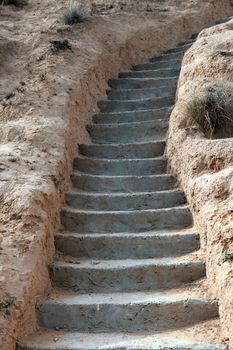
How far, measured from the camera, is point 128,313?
14.5 feet

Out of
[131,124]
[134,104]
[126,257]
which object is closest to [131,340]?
[126,257]

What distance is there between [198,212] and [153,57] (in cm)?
537

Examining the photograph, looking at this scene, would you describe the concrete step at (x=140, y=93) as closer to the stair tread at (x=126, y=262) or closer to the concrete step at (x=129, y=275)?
the stair tread at (x=126, y=262)

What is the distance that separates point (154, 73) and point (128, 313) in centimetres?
517

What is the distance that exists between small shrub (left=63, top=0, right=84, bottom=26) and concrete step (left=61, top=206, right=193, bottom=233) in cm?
487

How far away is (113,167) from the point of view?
6457mm

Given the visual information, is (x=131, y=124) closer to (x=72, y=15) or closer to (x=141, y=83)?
(x=141, y=83)

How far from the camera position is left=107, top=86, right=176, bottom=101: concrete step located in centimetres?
793

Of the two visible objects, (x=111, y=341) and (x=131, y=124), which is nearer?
(x=111, y=341)

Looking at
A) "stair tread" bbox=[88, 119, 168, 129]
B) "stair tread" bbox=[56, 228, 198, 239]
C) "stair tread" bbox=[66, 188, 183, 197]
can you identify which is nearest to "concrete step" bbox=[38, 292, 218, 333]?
"stair tread" bbox=[56, 228, 198, 239]

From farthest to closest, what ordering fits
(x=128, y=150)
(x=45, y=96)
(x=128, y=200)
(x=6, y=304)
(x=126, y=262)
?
(x=45, y=96), (x=128, y=150), (x=128, y=200), (x=126, y=262), (x=6, y=304)

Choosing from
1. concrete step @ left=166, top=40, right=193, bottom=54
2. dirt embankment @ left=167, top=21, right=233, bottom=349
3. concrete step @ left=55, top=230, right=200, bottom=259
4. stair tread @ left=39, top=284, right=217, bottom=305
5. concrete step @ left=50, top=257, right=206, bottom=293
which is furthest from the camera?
concrete step @ left=166, top=40, right=193, bottom=54

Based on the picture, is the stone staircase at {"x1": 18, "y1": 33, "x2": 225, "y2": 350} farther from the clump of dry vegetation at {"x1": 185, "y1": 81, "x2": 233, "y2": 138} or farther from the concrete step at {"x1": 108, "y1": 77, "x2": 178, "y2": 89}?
the concrete step at {"x1": 108, "y1": 77, "x2": 178, "y2": 89}

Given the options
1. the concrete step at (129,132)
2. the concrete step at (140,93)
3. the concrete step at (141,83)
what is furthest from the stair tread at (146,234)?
the concrete step at (141,83)
